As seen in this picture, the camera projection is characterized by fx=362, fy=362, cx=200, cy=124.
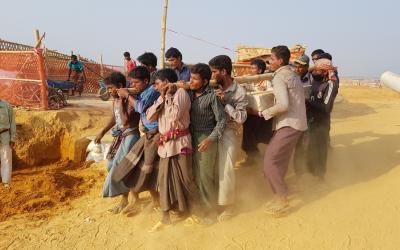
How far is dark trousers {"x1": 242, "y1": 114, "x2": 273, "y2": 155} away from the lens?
15.7 ft

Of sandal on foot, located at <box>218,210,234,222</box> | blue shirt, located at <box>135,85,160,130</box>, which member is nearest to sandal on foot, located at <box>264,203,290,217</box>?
sandal on foot, located at <box>218,210,234,222</box>

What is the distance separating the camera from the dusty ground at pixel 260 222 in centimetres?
354

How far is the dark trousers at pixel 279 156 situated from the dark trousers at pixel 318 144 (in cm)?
100

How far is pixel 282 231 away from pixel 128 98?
2.18 m

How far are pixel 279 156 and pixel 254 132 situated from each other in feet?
3.36

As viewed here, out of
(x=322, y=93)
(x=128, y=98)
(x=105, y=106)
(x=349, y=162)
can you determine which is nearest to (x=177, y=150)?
(x=128, y=98)

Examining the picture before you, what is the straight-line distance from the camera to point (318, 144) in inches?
192

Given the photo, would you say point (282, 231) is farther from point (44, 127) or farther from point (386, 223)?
point (44, 127)

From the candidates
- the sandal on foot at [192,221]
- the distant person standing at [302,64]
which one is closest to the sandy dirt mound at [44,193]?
the sandal on foot at [192,221]

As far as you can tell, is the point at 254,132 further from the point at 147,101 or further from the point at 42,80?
the point at 42,80

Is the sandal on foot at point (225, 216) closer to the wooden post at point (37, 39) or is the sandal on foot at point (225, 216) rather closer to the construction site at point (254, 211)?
the construction site at point (254, 211)

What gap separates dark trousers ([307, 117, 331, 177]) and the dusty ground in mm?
205

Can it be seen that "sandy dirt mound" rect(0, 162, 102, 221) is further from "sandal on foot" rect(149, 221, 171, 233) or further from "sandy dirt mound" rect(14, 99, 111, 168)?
"sandal on foot" rect(149, 221, 171, 233)

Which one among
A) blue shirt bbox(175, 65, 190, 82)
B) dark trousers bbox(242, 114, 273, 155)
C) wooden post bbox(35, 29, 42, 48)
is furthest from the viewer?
wooden post bbox(35, 29, 42, 48)
